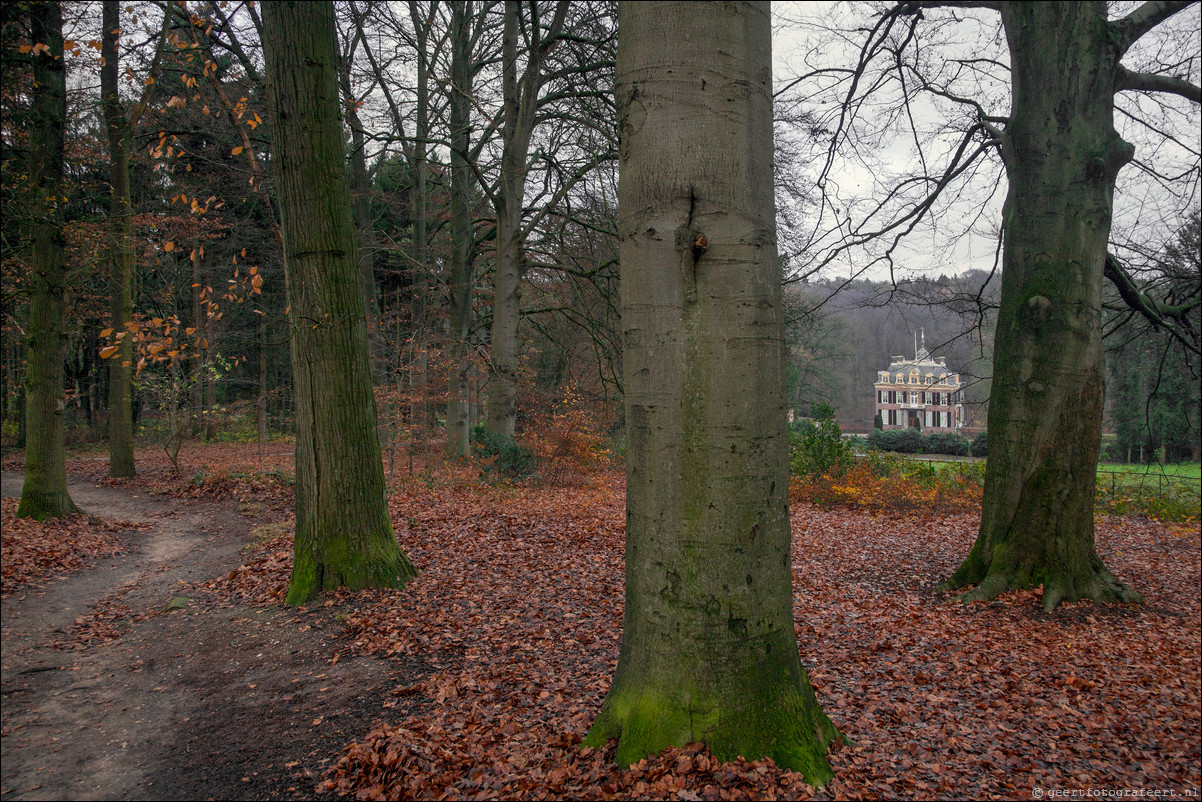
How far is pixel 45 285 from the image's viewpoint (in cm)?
823

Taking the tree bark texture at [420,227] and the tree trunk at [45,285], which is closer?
the tree trunk at [45,285]

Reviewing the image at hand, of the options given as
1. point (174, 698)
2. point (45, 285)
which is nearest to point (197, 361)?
point (45, 285)

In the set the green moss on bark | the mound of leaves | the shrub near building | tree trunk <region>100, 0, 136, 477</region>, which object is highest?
tree trunk <region>100, 0, 136, 477</region>

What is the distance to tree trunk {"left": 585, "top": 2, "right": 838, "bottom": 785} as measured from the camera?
241 cm

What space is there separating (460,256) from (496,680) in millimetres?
12832

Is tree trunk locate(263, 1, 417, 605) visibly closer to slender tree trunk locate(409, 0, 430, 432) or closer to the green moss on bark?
the green moss on bark

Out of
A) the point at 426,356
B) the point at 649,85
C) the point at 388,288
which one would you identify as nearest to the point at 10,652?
the point at 649,85

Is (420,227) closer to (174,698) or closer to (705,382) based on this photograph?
(174,698)

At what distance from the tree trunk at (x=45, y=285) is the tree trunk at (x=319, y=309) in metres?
5.11

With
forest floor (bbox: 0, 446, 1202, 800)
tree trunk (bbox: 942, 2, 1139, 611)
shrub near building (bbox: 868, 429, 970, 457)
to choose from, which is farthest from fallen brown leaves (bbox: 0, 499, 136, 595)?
shrub near building (bbox: 868, 429, 970, 457)

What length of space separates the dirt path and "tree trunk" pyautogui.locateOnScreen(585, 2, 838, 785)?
1797 mm

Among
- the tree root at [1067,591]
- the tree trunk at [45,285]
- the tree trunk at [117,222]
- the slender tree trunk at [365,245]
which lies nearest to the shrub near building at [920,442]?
the slender tree trunk at [365,245]

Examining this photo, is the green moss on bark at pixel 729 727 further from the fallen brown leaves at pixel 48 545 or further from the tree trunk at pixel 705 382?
the fallen brown leaves at pixel 48 545

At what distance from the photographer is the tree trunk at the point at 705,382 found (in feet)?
7.90
